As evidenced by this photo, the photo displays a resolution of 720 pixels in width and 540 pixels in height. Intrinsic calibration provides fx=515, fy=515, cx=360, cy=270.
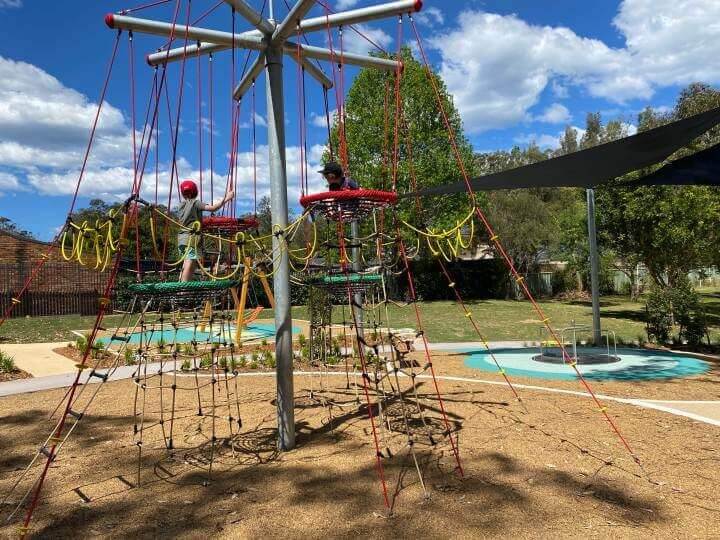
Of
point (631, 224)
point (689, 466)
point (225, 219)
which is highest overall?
point (631, 224)

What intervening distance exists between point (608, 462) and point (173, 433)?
3957 millimetres

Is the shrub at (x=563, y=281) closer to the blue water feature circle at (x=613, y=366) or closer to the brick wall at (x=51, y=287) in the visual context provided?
the blue water feature circle at (x=613, y=366)

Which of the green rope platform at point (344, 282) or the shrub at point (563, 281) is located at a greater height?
the shrub at point (563, 281)

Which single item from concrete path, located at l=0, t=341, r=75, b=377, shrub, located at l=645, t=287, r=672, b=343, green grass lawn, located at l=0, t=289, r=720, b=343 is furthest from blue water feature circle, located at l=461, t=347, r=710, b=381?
concrete path, located at l=0, t=341, r=75, b=377

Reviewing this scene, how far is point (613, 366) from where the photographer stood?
8359 mm

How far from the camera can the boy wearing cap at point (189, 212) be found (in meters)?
4.52

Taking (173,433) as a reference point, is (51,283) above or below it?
above

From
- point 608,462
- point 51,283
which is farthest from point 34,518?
point 51,283

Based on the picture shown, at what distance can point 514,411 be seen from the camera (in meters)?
5.57

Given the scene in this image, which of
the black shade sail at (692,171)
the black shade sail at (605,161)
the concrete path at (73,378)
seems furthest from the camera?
the black shade sail at (692,171)

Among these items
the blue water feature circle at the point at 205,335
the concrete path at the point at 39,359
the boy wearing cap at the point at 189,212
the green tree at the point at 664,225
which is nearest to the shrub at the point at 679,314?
the green tree at the point at 664,225

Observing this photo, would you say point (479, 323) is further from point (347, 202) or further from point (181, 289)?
point (181, 289)

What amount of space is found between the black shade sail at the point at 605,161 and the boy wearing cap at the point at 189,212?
9.25ft

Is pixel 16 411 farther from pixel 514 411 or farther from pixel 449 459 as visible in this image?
pixel 514 411
